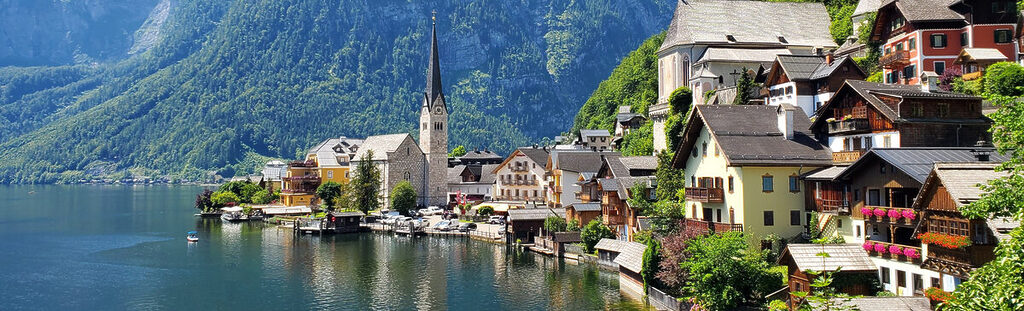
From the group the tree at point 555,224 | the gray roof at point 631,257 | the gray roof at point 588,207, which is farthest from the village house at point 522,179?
the gray roof at point 631,257

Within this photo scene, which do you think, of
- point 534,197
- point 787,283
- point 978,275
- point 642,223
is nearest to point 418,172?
point 534,197

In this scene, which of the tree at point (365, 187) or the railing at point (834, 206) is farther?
the tree at point (365, 187)

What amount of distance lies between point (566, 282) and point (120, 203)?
133 m

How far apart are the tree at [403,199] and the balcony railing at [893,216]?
73719mm

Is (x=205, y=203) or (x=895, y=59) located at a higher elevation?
(x=895, y=59)

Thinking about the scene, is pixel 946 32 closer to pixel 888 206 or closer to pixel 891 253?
pixel 888 206

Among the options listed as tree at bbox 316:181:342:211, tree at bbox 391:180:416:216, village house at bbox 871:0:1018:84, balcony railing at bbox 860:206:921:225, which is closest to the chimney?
balcony railing at bbox 860:206:921:225

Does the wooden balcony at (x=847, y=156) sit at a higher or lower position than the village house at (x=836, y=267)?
higher

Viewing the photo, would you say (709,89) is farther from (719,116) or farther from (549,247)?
(719,116)

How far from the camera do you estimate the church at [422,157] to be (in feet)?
375

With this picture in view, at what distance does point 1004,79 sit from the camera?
4412cm

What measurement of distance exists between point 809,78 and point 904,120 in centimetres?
1493

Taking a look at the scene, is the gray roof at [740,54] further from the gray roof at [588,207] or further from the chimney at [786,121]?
the chimney at [786,121]

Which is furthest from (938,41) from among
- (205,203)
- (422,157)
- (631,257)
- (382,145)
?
(205,203)
